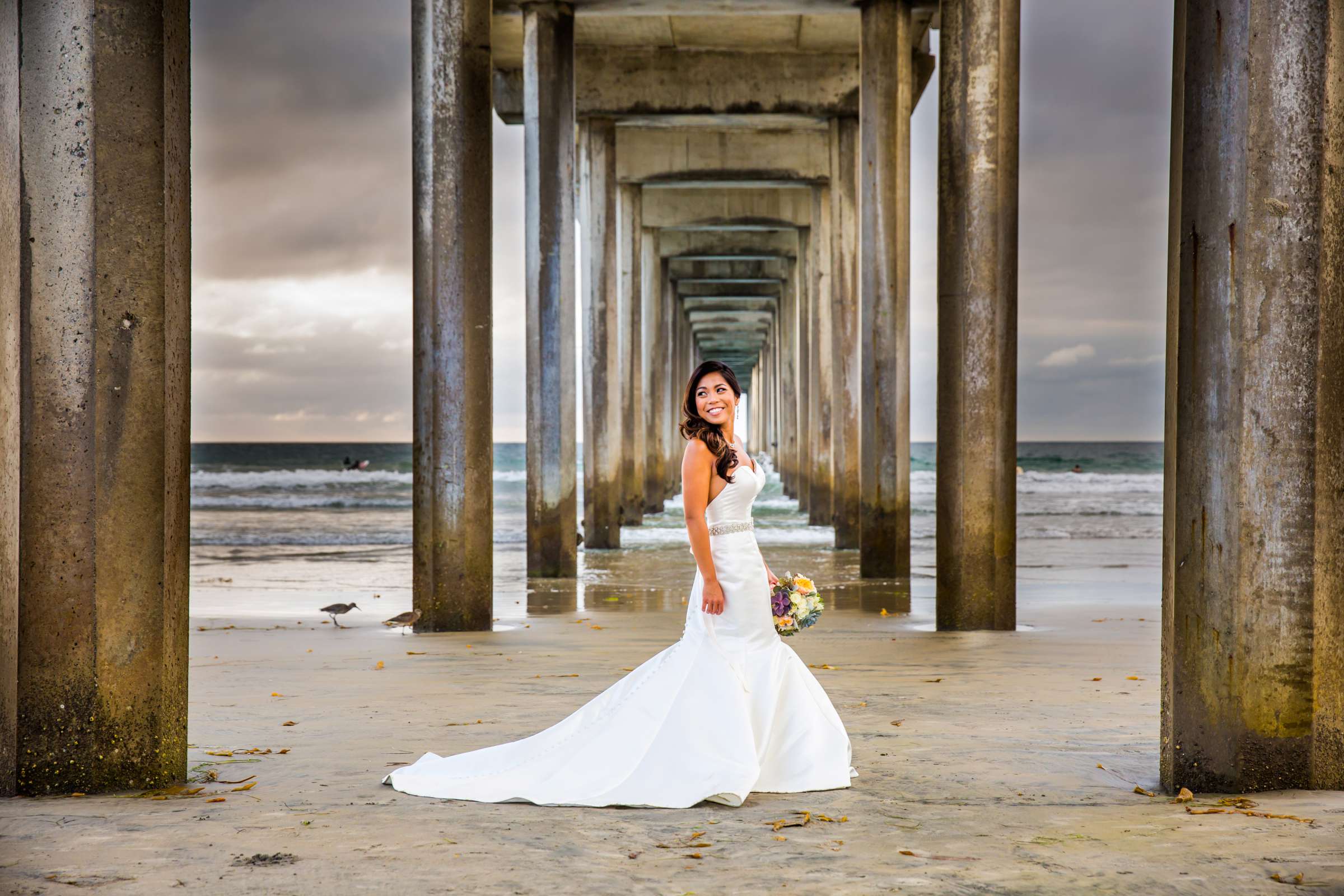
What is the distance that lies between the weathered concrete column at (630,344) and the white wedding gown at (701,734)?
51.2 ft

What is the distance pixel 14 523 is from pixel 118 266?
0.92 metres

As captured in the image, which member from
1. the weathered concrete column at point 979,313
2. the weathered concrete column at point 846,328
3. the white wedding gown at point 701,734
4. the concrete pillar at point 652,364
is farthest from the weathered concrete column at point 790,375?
the white wedding gown at point 701,734

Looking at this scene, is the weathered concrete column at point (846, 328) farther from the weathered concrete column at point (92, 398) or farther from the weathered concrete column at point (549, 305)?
the weathered concrete column at point (92, 398)

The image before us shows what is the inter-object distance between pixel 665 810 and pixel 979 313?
5.10m

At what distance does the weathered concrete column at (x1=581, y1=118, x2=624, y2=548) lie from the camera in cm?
1684

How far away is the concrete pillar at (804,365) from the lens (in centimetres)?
2323

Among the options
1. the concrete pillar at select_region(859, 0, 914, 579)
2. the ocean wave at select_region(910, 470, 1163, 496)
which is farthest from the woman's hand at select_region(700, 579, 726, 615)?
the ocean wave at select_region(910, 470, 1163, 496)

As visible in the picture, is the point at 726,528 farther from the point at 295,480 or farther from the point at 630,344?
the point at 295,480

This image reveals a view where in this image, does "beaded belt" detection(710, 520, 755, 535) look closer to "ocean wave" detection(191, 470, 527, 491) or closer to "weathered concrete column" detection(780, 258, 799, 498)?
"weathered concrete column" detection(780, 258, 799, 498)

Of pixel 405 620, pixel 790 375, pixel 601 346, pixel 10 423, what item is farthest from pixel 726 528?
pixel 790 375

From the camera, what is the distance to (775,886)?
3.15m

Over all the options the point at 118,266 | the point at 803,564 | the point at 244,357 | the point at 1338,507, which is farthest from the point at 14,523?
the point at 244,357

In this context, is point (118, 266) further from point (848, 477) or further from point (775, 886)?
point (848, 477)

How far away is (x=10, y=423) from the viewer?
13.2ft
